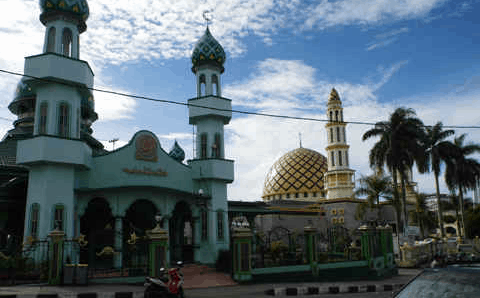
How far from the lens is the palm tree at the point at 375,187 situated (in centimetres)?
3369

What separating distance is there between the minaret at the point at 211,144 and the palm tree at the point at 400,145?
11475 millimetres

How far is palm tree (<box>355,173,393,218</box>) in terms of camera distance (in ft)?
111

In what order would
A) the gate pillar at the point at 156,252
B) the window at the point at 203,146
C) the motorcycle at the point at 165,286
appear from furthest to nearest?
1. the window at the point at 203,146
2. the gate pillar at the point at 156,252
3. the motorcycle at the point at 165,286

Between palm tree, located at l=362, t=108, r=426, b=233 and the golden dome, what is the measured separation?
32.6 metres

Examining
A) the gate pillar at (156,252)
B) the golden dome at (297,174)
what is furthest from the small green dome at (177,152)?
the golden dome at (297,174)

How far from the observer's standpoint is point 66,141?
18172mm

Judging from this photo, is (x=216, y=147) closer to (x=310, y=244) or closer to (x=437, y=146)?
(x=310, y=244)

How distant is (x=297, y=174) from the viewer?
217 ft

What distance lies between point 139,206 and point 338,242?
10.5 m

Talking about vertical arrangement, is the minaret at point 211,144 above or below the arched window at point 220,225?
Answer: above

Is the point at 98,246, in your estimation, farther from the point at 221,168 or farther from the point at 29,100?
the point at 29,100

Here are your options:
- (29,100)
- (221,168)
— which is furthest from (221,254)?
(29,100)

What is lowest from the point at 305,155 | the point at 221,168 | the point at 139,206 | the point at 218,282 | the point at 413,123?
the point at 218,282

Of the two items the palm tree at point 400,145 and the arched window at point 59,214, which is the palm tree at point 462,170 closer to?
the palm tree at point 400,145
